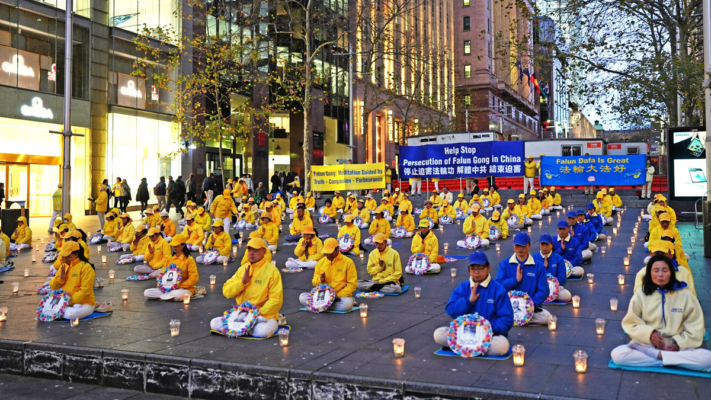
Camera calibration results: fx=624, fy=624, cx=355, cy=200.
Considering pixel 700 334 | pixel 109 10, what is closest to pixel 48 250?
pixel 700 334

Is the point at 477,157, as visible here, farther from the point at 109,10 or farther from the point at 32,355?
the point at 109,10

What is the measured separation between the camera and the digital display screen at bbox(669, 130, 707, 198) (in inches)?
744

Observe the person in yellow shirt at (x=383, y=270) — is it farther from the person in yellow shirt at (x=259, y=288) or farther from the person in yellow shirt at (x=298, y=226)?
the person in yellow shirt at (x=298, y=226)

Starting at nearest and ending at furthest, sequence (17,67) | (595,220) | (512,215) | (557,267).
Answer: (557,267)
(595,220)
(512,215)
(17,67)

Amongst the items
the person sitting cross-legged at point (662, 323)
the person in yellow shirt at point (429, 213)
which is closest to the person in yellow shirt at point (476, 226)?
the person in yellow shirt at point (429, 213)

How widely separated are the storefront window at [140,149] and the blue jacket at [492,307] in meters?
25.3

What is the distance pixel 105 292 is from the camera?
440 inches

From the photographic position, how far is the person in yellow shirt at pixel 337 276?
9.13m

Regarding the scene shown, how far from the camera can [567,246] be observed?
456 inches

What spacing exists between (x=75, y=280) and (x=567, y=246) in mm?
8361

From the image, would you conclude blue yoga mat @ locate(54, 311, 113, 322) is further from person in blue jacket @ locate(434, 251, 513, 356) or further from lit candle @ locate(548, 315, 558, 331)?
lit candle @ locate(548, 315, 558, 331)

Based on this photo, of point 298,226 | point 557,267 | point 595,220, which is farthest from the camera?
point 298,226

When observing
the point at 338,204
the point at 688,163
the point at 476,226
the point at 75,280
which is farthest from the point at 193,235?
the point at 688,163

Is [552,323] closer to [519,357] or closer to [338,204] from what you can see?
[519,357]
